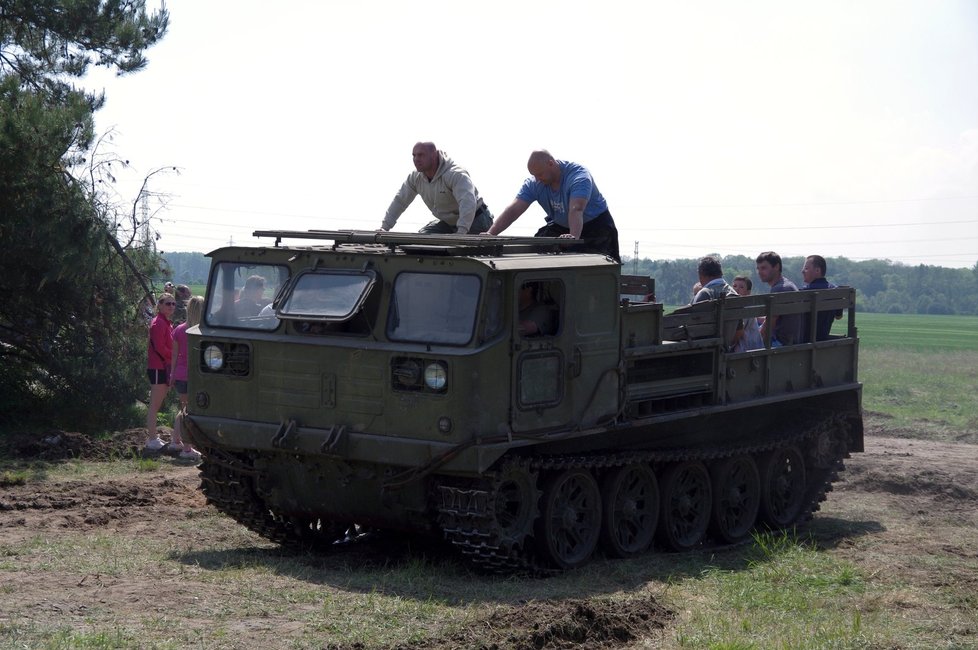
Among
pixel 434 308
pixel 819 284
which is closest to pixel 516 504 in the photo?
pixel 434 308

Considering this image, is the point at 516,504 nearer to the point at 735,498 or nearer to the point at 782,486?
the point at 735,498

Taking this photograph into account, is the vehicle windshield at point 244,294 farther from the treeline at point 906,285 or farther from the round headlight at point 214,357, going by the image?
the treeline at point 906,285

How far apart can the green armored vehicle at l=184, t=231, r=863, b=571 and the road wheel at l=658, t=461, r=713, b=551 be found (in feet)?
0.07

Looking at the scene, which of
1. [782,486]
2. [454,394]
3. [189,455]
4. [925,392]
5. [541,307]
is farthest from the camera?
[925,392]

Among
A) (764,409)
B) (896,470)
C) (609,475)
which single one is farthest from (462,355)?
(896,470)

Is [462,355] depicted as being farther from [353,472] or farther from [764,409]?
[764,409]

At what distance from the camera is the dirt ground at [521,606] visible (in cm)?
796

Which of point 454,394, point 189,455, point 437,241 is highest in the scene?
point 437,241

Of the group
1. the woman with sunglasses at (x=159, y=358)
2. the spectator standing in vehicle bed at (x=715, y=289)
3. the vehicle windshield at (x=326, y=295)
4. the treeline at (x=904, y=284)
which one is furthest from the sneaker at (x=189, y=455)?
the treeline at (x=904, y=284)

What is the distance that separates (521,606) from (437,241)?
292 centimetres

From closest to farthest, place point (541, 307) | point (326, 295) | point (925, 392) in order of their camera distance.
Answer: point (326, 295) < point (541, 307) < point (925, 392)

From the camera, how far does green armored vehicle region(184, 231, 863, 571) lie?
938cm

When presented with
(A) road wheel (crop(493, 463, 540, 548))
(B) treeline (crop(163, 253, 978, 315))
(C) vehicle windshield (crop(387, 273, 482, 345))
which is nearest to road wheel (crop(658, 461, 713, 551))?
(A) road wheel (crop(493, 463, 540, 548))

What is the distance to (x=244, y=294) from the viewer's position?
10.4 meters
